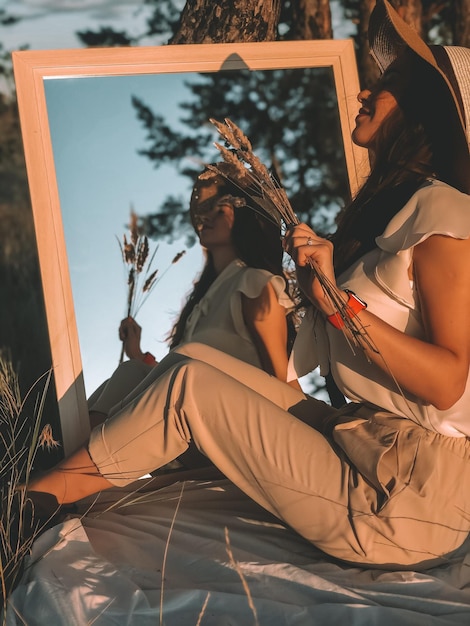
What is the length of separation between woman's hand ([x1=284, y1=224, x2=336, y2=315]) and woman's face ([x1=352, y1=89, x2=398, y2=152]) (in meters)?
0.55

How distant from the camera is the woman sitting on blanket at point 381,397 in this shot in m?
2.33

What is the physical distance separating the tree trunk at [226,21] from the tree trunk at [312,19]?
82 cm

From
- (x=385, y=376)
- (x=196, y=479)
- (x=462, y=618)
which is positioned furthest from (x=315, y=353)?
(x=462, y=618)

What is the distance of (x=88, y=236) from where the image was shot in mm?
3299

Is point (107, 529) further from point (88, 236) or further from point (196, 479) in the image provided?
point (88, 236)

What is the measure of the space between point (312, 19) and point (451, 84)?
238 centimetres

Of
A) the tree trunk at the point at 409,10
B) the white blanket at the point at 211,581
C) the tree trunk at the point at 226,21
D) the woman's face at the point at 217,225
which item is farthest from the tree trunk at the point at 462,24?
the white blanket at the point at 211,581

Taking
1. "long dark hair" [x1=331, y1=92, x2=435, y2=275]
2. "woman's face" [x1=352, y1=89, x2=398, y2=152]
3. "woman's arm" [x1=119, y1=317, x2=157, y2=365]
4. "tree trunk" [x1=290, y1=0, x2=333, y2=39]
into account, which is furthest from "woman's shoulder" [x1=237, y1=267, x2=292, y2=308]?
"tree trunk" [x1=290, y1=0, x2=333, y2=39]

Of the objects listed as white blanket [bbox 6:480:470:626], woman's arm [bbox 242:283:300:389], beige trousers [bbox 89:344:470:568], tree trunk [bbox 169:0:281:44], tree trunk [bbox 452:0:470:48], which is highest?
tree trunk [bbox 452:0:470:48]

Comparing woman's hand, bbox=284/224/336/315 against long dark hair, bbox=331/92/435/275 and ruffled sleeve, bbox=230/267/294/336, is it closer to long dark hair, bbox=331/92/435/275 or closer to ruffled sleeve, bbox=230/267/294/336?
long dark hair, bbox=331/92/435/275

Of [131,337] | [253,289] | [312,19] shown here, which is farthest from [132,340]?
[312,19]

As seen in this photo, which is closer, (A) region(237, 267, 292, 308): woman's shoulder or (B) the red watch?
(B) the red watch

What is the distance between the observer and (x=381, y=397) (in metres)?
2.54

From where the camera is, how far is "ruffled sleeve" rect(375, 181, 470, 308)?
2.33 metres
